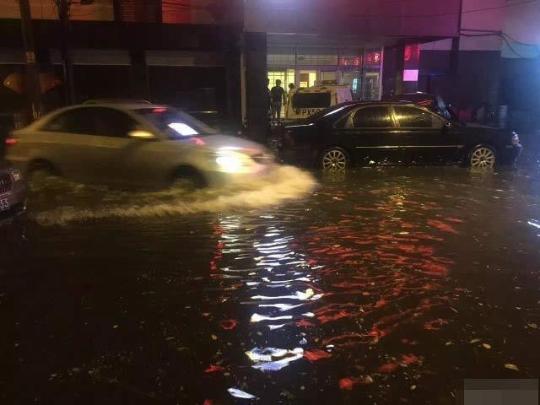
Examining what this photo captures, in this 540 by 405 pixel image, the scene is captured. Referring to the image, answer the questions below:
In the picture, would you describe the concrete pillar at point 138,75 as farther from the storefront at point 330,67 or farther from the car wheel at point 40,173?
the car wheel at point 40,173

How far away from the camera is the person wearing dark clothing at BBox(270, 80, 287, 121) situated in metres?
20.7

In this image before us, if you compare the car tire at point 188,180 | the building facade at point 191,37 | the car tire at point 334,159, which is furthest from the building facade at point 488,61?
the car tire at point 188,180

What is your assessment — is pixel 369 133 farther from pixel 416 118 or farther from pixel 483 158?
pixel 483 158

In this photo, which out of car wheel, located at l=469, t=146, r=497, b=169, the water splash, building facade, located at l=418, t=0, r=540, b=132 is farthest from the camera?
building facade, located at l=418, t=0, r=540, b=132

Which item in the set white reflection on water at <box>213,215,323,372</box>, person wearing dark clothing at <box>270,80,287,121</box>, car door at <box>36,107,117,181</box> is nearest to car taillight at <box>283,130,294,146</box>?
car door at <box>36,107,117,181</box>

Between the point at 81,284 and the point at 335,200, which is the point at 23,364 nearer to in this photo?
the point at 81,284

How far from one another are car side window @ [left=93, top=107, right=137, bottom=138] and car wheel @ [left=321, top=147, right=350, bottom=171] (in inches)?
180

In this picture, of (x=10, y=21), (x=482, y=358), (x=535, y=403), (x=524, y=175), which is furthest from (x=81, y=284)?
(x=10, y=21)

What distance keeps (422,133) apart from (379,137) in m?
0.92

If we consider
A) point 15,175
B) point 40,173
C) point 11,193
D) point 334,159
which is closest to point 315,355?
point 11,193

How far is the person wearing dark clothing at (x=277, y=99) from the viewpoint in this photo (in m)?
20.7

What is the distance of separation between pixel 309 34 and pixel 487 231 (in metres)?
14.0

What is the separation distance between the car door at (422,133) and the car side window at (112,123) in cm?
588

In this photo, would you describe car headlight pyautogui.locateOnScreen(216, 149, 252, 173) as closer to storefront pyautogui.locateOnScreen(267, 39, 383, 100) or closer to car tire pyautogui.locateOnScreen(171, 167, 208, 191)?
car tire pyautogui.locateOnScreen(171, 167, 208, 191)
